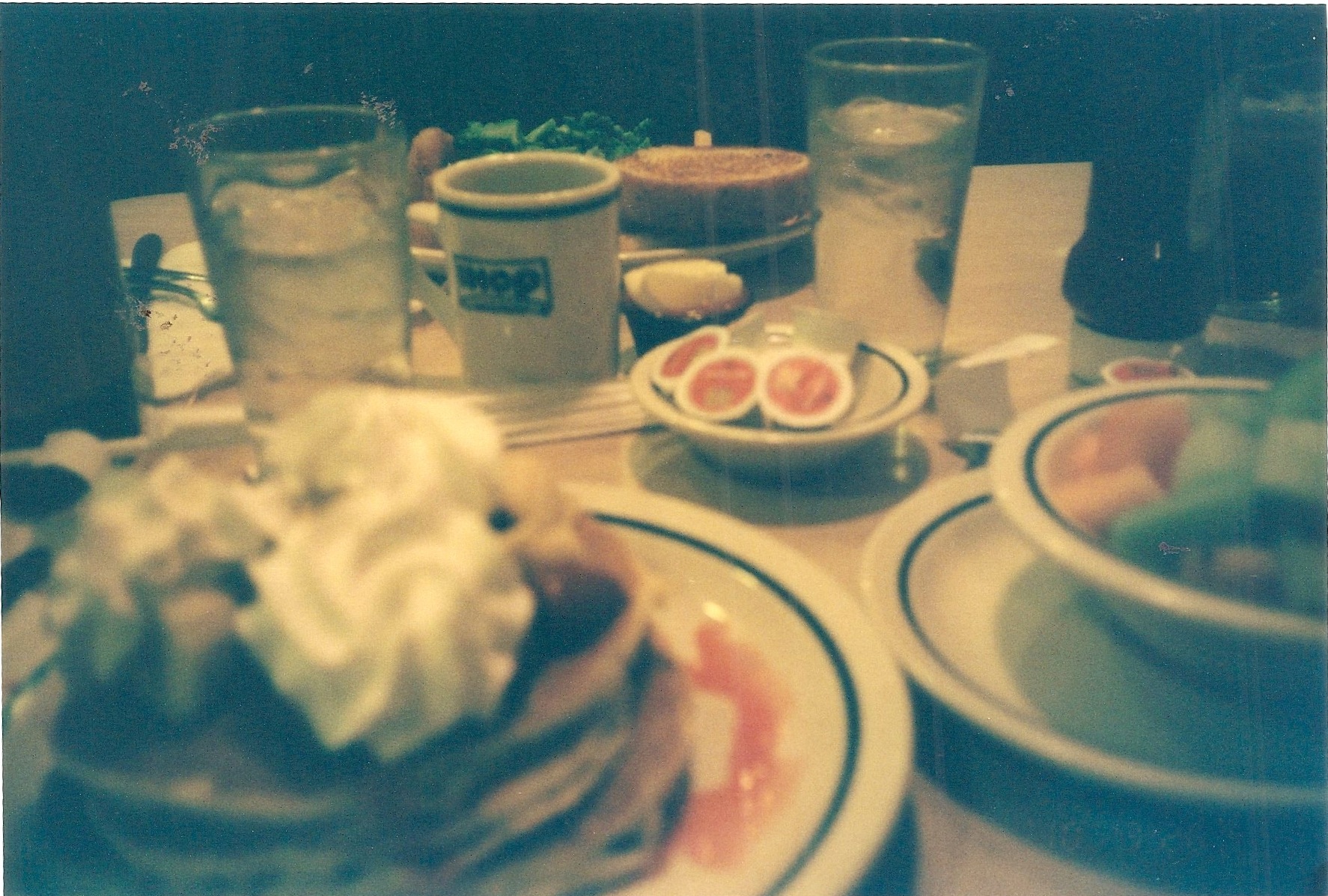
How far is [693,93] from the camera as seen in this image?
3270 millimetres

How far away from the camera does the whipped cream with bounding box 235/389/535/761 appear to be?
0.46m

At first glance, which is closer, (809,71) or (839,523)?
(839,523)

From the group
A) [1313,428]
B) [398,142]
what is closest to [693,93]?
[398,142]

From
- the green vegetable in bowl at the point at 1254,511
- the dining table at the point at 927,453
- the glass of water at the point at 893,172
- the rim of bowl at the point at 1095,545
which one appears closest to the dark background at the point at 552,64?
the dining table at the point at 927,453

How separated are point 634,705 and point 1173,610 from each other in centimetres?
31

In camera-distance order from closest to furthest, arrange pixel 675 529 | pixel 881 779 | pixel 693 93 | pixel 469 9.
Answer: pixel 881 779 → pixel 675 529 → pixel 469 9 → pixel 693 93

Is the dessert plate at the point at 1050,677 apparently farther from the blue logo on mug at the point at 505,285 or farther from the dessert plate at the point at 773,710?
the blue logo on mug at the point at 505,285

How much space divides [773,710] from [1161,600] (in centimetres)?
23

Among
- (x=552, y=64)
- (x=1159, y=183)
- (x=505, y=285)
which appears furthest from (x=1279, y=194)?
(x=552, y=64)

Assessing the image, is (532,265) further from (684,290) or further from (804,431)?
(804,431)

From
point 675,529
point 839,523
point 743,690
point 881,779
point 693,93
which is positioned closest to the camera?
point 881,779

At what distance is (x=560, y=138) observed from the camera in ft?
6.23

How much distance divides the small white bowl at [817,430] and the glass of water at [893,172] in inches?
5.5

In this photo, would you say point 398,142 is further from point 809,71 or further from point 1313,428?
point 1313,428
